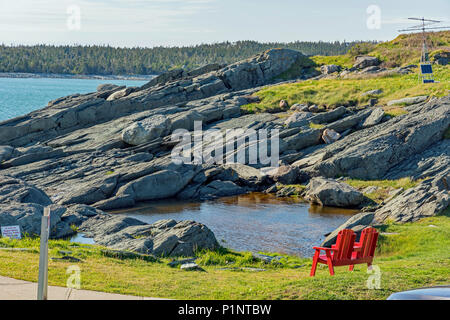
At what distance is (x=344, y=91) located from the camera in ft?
183

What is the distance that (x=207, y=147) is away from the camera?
45.8 meters

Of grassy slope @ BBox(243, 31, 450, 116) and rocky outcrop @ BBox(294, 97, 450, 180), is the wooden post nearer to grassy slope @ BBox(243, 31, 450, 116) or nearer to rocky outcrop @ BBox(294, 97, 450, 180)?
rocky outcrop @ BBox(294, 97, 450, 180)

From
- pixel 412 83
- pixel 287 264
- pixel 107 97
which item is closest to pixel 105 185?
pixel 287 264

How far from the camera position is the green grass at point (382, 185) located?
3606cm

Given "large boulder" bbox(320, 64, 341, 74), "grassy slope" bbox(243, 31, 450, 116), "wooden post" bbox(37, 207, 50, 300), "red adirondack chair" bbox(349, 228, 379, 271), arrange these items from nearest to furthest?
"wooden post" bbox(37, 207, 50, 300) → "red adirondack chair" bbox(349, 228, 379, 271) → "grassy slope" bbox(243, 31, 450, 116) → "large boulder" bbox(320, 64, 341, 74)

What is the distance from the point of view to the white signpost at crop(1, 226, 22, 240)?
2027cm

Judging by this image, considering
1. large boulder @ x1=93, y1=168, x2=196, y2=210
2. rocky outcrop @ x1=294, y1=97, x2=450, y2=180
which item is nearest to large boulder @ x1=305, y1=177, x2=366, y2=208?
rocky outcrop @ x1=294, y1=97, x2=450, y2=180

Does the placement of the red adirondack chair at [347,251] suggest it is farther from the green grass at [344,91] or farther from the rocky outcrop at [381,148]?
the green grass at [344,91]

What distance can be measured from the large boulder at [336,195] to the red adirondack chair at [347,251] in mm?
19571

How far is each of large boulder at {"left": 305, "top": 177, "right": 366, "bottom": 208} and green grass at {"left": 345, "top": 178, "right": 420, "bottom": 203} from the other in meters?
1.04

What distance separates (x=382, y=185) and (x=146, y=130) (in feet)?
64.0

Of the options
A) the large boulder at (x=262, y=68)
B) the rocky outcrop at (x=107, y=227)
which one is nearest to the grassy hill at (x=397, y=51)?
the large boulder at (x=262, y=68)

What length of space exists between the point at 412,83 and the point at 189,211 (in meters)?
30.4

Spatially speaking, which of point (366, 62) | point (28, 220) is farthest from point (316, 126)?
point (28, 220)
